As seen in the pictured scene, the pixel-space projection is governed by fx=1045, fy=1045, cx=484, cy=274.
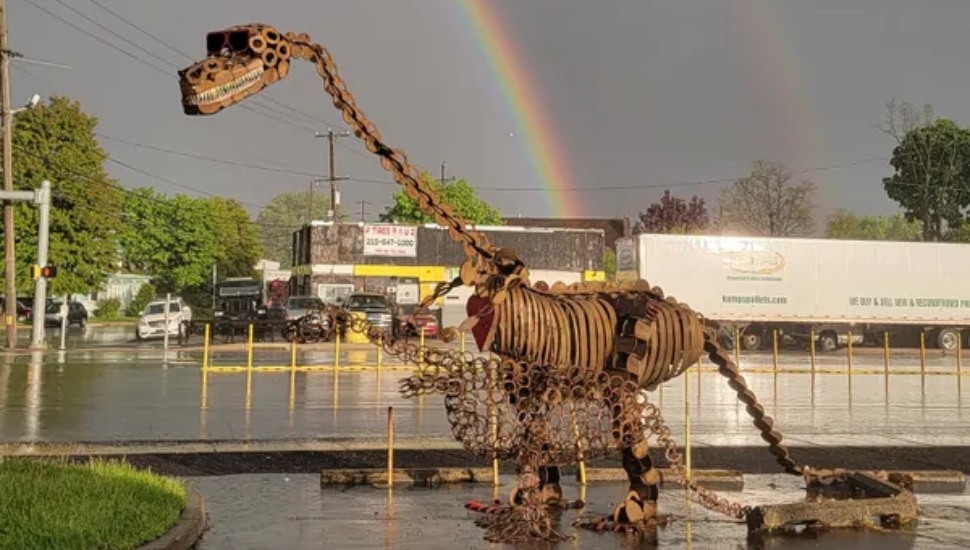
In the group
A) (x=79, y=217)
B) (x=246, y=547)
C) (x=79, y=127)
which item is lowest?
(x=246, y=547)

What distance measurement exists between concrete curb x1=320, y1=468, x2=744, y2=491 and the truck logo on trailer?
31.6 metres

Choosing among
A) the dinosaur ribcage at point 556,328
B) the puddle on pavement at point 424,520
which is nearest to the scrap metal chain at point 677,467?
the puddle on pavement at point 424,520

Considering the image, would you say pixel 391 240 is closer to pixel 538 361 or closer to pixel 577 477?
pixel 577 477

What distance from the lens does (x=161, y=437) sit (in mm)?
13891

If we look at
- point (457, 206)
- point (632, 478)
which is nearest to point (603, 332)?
point (632, 478)

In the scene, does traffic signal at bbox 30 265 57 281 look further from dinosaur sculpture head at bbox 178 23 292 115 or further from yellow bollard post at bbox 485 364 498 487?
dinosaur sculpture head at bbox 178 23 292 115

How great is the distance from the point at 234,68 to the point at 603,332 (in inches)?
136

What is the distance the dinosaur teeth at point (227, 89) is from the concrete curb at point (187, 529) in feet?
9.77

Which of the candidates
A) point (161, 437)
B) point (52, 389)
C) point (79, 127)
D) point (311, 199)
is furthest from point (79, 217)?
point (311, 199)

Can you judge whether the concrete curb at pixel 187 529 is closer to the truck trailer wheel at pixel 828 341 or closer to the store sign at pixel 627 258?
the store sign at pixel 627 258

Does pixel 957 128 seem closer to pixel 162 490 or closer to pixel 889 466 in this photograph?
pixel 889 466

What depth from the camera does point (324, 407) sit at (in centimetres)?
1816

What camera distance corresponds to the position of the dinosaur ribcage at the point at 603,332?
789 centimetres

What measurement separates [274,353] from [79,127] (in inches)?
996
